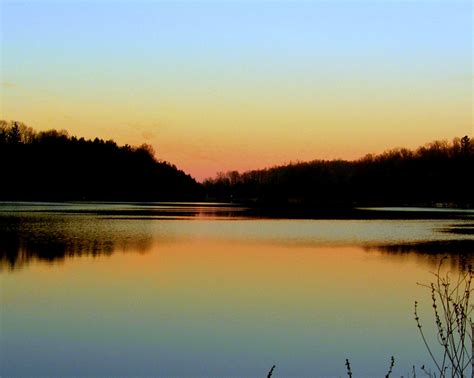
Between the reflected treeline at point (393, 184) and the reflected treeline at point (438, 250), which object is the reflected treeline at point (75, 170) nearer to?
the reflected treeline at point (393, 184)

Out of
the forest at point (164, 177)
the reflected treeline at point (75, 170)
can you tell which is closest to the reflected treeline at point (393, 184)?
the forest at point (164, 177)

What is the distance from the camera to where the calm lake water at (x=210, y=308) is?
23.5ft

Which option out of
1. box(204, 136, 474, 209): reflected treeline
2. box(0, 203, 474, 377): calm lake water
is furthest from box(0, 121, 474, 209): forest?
box(0, 203, 474, 377): calm lake water

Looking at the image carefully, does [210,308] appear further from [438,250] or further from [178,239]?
[178,239]

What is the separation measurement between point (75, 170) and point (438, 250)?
82105 mm

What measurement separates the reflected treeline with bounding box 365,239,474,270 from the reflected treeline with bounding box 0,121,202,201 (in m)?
70.3

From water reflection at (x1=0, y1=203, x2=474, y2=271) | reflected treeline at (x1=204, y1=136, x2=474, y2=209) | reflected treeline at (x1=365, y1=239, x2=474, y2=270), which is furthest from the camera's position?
reflected treeline at (x1=204, y1=136, x2=474, y2=209)

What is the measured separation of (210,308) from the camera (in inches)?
398

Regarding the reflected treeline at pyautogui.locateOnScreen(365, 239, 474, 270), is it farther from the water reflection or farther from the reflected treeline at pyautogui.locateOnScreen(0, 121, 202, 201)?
the reflected treeline at pyautogui.locateOnScreen(0, 121, 202, 201)

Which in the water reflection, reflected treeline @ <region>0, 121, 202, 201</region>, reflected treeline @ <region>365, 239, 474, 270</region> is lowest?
reflected treeline @ <region>365, 239, 474, 270</region>

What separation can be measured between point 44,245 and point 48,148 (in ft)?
255

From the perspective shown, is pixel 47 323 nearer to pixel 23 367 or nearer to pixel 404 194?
pixel 23 367

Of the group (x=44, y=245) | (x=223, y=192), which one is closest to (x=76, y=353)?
(x=44, y=245)

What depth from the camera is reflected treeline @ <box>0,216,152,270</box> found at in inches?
632
